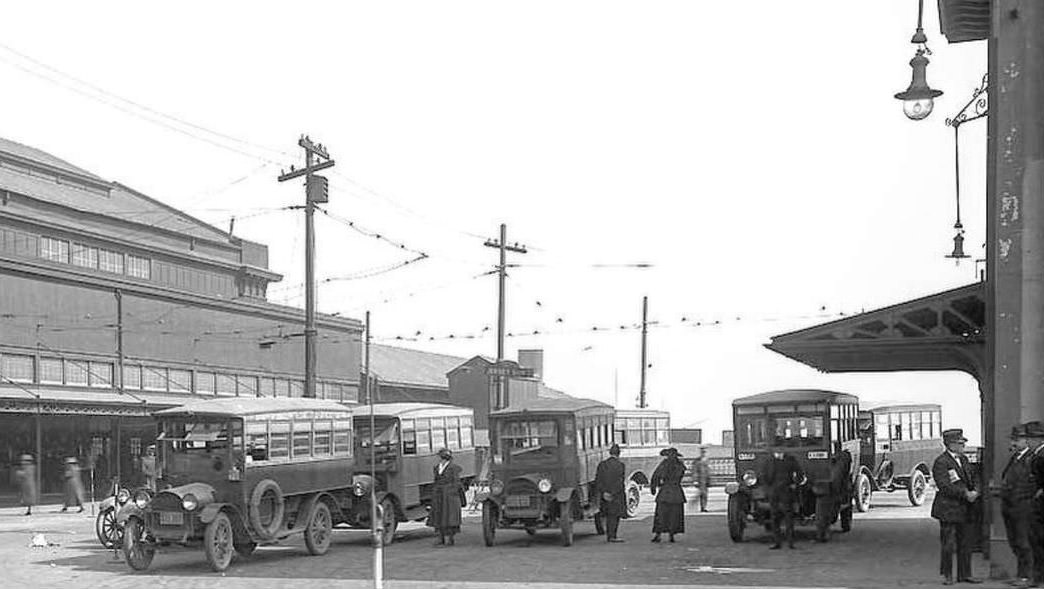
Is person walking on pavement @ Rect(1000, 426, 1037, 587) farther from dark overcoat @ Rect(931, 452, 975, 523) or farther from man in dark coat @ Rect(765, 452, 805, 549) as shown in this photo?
man in dark coat @ Rect(765, 452, 805, 549)

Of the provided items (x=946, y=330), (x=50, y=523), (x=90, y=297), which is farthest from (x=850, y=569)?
(x=90, y=297)

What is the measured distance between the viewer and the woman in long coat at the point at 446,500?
879 inches

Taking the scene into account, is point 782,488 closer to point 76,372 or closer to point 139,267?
point 76,372

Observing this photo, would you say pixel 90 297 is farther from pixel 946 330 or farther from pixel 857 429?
pixel 946 330

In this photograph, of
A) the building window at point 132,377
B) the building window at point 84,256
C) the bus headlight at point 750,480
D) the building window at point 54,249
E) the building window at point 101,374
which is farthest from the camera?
the building window at point 84,256

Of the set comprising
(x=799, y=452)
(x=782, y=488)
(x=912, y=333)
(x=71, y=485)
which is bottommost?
(x=71, y=485)

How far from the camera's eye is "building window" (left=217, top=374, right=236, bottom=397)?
50250 mm

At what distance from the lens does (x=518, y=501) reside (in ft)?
72.8

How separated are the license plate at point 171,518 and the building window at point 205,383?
30.8 metres

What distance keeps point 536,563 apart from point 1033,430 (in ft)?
24.8

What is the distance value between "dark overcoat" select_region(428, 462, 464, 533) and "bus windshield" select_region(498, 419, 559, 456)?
1.04m

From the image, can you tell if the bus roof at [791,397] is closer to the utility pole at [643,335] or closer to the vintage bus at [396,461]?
the vintage bus at [396,461]

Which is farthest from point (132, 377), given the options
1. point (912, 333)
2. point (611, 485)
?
point (912, 333)

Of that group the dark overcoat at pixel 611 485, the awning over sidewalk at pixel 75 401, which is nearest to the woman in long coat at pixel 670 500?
the dark overcoat at pixel 611 485
